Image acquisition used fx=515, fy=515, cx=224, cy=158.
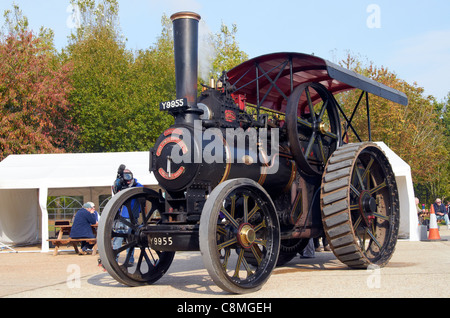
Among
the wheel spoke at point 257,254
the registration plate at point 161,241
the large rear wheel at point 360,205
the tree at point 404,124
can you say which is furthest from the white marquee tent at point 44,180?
the tree at point 404,124

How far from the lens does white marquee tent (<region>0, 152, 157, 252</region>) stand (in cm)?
1181

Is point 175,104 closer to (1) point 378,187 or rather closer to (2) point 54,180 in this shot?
(1) point 378,187

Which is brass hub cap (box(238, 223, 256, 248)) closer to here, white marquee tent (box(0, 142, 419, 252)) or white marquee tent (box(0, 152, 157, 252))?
white marquee tent (box(0, 152, 157, 252))

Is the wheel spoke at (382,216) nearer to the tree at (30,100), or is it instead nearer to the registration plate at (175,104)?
the registration plate at (175,104)

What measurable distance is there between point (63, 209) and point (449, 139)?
1513 inches

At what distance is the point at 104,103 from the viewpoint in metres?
24.4

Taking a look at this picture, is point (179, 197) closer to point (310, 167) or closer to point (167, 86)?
point (310, 167)

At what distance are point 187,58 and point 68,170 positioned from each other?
25.0 feet

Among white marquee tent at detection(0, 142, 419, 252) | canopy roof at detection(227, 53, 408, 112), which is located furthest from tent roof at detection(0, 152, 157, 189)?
canopy roof at detection(227, 53, 408, 112)

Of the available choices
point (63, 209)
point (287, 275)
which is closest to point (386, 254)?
point (287, 275)

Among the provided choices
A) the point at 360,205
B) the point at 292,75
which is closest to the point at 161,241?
the point at 360,205

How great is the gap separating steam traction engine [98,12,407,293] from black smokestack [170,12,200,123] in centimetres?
1

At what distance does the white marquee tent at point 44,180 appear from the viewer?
11.8m

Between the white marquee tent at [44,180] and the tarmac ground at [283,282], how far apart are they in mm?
3614
